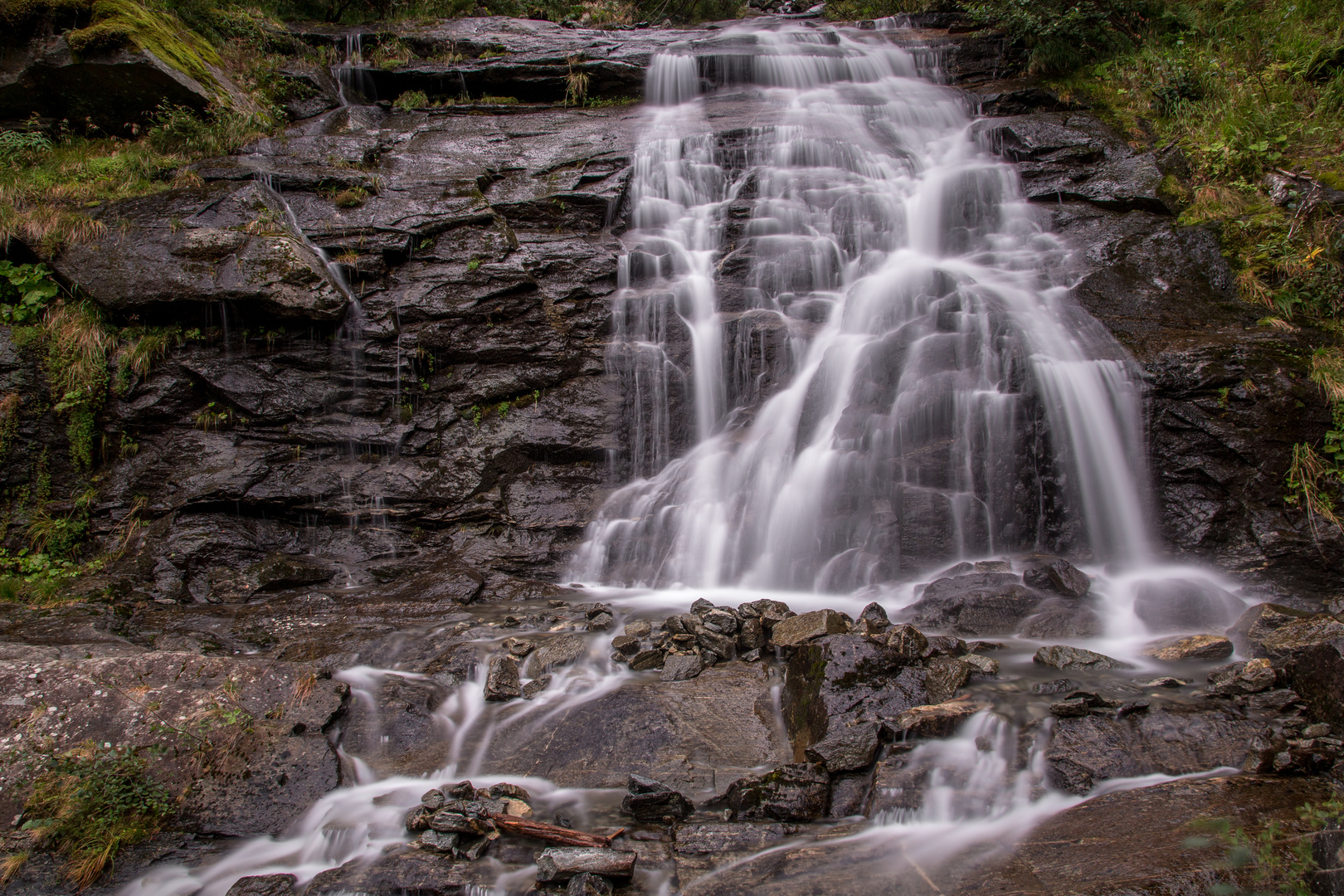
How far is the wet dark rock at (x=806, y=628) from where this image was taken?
5555mm

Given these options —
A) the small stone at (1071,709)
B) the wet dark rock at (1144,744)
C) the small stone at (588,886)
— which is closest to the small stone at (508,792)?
the small stone at (588,886)

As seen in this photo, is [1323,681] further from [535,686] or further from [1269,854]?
[535,686]

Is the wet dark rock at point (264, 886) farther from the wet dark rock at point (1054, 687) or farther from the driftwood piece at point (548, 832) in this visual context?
the wet dark rock at point (1054, 687)

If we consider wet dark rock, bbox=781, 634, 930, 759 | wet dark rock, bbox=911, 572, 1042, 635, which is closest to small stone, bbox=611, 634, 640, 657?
wet dark rock, bbox=781, 634, 930, 759

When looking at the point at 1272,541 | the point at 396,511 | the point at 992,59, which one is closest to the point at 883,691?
the point at 1272,541

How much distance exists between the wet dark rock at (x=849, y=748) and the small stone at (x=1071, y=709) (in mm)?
1207

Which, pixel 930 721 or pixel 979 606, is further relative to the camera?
pixel 979 606

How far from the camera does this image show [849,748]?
4234 mm

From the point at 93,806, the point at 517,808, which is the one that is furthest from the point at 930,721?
the point at 93,806

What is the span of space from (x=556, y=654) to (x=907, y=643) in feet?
9.56

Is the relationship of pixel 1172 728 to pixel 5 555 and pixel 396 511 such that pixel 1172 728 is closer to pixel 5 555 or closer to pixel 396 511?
pixel 396 511

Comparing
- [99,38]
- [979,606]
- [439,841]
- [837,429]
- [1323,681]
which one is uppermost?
[99,38]

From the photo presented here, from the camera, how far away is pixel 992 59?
48.2 feet

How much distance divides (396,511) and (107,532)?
10.7 ft
